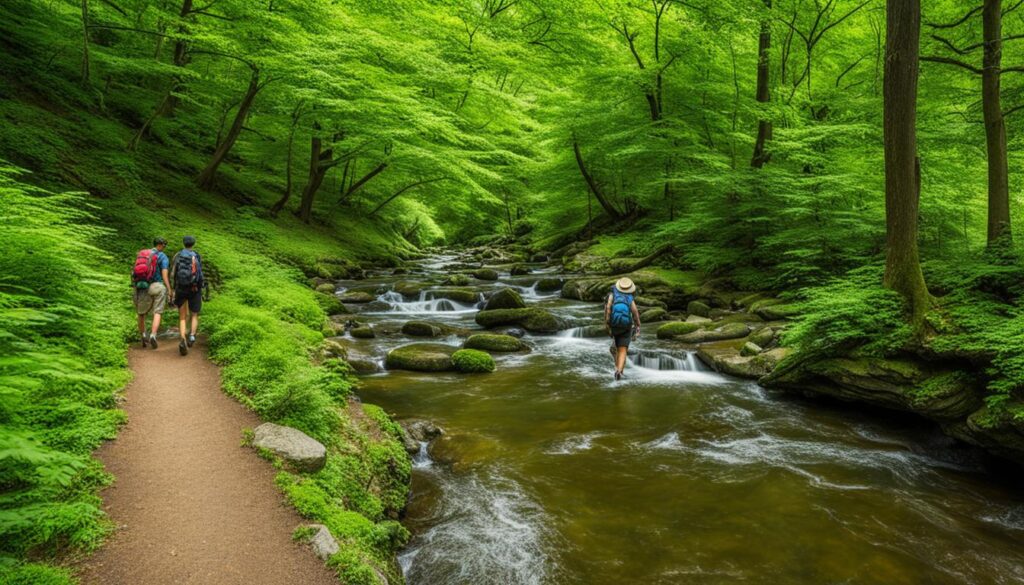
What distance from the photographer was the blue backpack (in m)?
10.4

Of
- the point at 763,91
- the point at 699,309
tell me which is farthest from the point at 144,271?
the point at 763,91

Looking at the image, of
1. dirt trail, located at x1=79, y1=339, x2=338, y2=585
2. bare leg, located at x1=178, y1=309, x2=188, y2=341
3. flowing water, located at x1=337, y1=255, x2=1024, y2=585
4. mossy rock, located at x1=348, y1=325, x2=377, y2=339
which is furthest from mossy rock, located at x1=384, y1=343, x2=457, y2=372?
dirt trail, located at x1=79, y1=339, x2=338, y2=585

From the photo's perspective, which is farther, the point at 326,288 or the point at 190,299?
the point at 326,288

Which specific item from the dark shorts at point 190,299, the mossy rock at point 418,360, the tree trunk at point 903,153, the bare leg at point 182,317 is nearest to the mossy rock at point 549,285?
the mossy rock at point 418,360

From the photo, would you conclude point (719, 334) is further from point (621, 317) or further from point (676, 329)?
point (621, 317)

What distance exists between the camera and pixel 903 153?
25.7 ft

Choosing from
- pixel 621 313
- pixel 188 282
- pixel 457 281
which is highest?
pixel 457 281

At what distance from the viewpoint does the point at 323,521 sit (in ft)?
13.4

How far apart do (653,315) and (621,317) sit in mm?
5380

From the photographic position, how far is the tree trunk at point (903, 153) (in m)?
7.49

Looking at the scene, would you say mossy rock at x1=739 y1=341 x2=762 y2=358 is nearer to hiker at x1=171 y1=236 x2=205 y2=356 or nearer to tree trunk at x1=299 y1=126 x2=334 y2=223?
A: hiker at x1=171 y1=236 x2=205 y2=356

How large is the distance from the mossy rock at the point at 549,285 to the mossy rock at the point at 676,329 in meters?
7.59

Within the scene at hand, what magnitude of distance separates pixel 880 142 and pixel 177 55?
22.2 m

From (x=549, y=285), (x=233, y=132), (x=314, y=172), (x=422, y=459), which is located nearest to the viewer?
(x=422, y=459)
